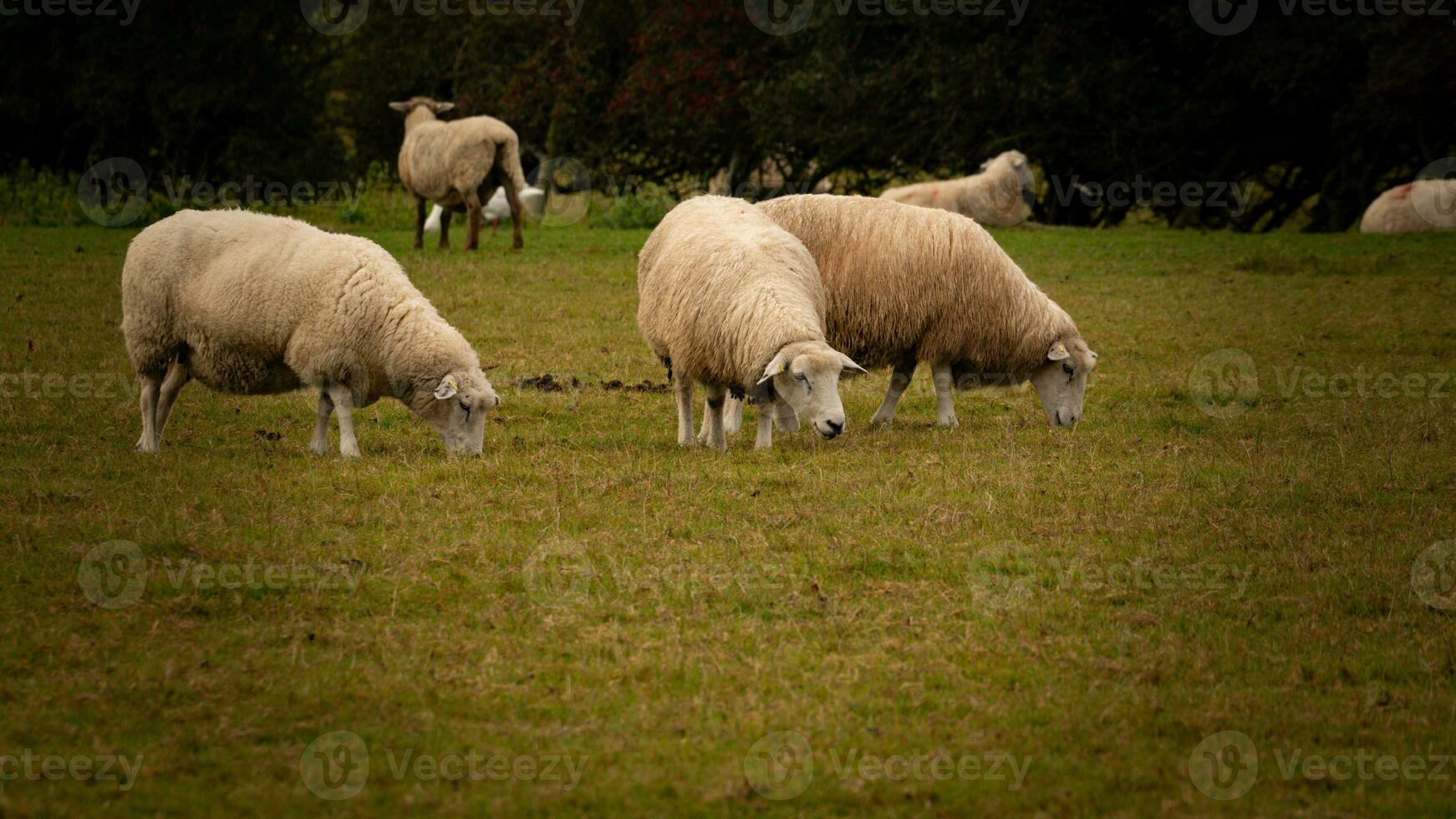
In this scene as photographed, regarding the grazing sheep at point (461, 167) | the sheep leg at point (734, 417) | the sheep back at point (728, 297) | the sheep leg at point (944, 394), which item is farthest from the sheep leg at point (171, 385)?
the grazing sheep at point (461, 167)

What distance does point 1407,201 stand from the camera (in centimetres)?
2528

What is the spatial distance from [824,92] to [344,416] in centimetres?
2133

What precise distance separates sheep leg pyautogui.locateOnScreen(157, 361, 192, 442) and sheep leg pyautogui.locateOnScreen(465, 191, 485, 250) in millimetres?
11192

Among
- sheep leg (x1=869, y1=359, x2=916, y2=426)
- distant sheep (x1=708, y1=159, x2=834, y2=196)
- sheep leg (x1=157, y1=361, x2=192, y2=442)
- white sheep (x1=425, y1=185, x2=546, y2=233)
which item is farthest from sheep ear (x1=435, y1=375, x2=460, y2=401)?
distant sheep (x1=708, y1=159, x2=834, y2=196)

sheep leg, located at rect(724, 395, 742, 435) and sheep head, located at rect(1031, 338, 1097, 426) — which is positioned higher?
sheep head, located at rect(1031, 338, 1097, 426)

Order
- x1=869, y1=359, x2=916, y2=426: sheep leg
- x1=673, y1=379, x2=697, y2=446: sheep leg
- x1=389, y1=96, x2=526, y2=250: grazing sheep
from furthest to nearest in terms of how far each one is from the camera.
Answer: x1=389, y1=96, x2=526, y2=250: grazing sheep
x1=869, y1=359, x2=916, y2=426: sheep leg
x1=673, y1=379, x2=697, y2=446: sheep leg

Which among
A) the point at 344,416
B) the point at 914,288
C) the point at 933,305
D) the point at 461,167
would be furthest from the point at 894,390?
the point at 461,167

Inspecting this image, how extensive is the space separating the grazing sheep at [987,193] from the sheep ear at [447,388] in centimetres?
1653

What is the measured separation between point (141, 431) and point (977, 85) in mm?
20503

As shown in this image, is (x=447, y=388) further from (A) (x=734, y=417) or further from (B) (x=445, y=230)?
(B) (x=445, y=230)

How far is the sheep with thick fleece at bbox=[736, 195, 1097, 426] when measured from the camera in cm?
1054

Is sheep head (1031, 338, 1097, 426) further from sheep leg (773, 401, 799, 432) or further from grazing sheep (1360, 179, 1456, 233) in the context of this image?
grazing sheep (1360, 179, 1456, 233)

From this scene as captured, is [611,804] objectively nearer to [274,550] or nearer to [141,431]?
[274,550]

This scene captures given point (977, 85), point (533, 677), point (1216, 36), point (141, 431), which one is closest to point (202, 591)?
point (533, 677)
